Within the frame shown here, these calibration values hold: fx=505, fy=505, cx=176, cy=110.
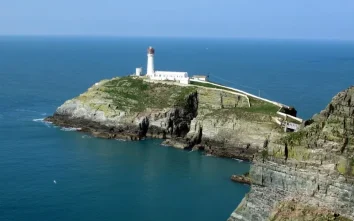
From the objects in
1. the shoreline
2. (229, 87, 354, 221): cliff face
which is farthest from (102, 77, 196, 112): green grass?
(229, 87, 354, 221): cliff face

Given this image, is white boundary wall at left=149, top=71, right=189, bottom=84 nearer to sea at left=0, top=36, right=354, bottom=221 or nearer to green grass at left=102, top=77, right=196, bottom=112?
green grass at left=102, top=77, right=196, bottom=112

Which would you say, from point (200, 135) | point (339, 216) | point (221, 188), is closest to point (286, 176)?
point (339, 216)

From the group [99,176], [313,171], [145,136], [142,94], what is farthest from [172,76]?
[313,171]

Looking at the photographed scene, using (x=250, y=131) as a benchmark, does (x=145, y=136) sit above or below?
below

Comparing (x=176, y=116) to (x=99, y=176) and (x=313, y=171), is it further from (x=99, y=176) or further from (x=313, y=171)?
(x=313, y=171)

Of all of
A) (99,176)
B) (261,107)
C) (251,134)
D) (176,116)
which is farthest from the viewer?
(176,116)

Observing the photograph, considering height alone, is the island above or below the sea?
above

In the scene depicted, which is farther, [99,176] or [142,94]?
[142,94]
